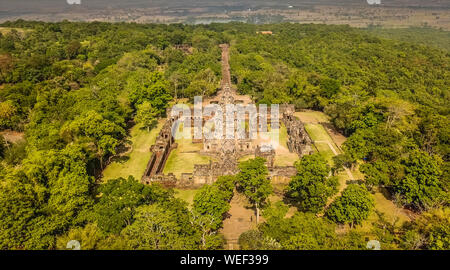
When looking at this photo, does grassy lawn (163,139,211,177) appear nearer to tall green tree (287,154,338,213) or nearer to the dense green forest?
the dense green forest

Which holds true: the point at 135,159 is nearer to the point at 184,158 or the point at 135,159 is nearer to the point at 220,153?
the point at 184,158

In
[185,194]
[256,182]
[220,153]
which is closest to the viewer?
[256,182]

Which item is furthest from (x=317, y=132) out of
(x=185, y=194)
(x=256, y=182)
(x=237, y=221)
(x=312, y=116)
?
(x=185, y=194)

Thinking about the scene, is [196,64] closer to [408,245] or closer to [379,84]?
[379,84]

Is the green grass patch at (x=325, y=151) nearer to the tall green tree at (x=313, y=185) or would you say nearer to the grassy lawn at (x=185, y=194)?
the tall green tree at (x=313, y=185)
